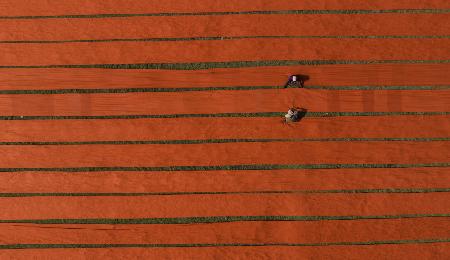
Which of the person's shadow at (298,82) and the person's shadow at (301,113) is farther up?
the person's shadow at (298,82)

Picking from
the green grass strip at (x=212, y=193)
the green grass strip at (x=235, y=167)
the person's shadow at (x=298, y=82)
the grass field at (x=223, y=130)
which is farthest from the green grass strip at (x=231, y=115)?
the green grass strip at (x=212, y=193)

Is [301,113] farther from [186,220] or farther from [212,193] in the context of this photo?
[186,220]

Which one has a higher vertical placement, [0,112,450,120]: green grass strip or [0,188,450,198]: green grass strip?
[0,112,450,120]: green grass strip

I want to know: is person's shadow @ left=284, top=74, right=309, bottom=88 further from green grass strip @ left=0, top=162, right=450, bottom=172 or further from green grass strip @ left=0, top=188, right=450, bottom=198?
green grass strip @ left=0, top=188, right=450, bottom=198

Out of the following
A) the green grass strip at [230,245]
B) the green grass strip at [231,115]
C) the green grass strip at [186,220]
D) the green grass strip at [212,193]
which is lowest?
the green grass strip at [230,245]

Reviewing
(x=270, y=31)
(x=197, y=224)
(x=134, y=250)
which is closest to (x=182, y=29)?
(x=270, y=31)

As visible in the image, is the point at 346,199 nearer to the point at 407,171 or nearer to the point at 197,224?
the point at 407,171

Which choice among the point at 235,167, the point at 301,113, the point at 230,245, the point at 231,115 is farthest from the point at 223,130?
the point at 230,245

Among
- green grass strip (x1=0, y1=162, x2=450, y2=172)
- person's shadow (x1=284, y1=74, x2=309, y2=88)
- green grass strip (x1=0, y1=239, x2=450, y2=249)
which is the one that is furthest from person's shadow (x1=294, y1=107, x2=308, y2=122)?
green grass strip (x1=0, y1=239, x2=450, y2=249)

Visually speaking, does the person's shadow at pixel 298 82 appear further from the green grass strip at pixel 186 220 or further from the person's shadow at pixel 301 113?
the green grass strip at pixel 186 220
